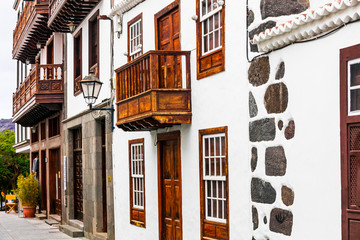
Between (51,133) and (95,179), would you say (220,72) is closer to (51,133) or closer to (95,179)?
(95,179)

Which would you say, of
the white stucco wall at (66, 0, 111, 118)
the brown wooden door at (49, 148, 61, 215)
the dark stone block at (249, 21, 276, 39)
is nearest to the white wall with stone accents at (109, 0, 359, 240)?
the dark stone block at (249, 21, 276, 39)

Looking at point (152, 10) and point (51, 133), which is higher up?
point (152, 10)

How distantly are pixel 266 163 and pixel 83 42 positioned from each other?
1177 cm

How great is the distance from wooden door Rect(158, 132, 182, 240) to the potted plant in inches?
572

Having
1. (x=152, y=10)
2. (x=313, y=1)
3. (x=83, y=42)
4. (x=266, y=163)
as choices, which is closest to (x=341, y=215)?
(x=266, y=163)

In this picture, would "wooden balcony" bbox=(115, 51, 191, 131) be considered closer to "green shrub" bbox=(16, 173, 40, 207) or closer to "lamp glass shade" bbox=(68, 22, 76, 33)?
"lamp glass shade" bbox=(68, 22, 76, 33)

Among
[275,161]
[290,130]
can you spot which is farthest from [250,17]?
[275,161]

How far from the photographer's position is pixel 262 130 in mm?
8797

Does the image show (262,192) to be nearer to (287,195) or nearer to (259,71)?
(287,195)

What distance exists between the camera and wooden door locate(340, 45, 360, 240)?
6.83 meters

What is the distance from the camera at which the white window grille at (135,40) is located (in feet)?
46.7

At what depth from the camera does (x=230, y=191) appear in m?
10.1

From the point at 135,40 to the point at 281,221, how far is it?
23.9ft

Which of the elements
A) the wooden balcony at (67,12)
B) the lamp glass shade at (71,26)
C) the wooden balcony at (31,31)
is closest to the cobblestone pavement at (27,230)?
the lamp glass shade at (71,26)
